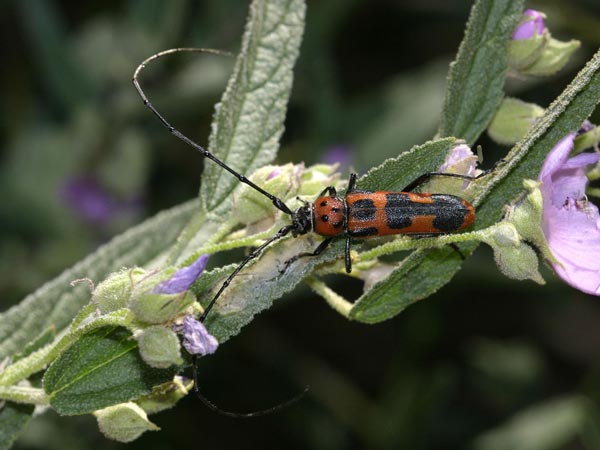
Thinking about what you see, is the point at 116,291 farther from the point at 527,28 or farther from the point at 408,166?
the point at 527,28

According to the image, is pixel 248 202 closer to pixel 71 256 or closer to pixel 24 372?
pixel 24 372

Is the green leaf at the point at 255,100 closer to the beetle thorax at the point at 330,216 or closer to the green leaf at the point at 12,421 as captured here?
the beetle thorax at the point at 330,216

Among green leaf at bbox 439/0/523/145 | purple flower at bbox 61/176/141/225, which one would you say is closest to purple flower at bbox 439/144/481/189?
green leaf at bbox 439/0/523/145

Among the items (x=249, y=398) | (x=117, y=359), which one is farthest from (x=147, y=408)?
(x=249, y=398)

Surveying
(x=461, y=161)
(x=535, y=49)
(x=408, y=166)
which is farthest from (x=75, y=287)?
(x=535, y=49)

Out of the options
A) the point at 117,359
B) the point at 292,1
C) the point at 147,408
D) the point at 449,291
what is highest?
the point at 292,1
